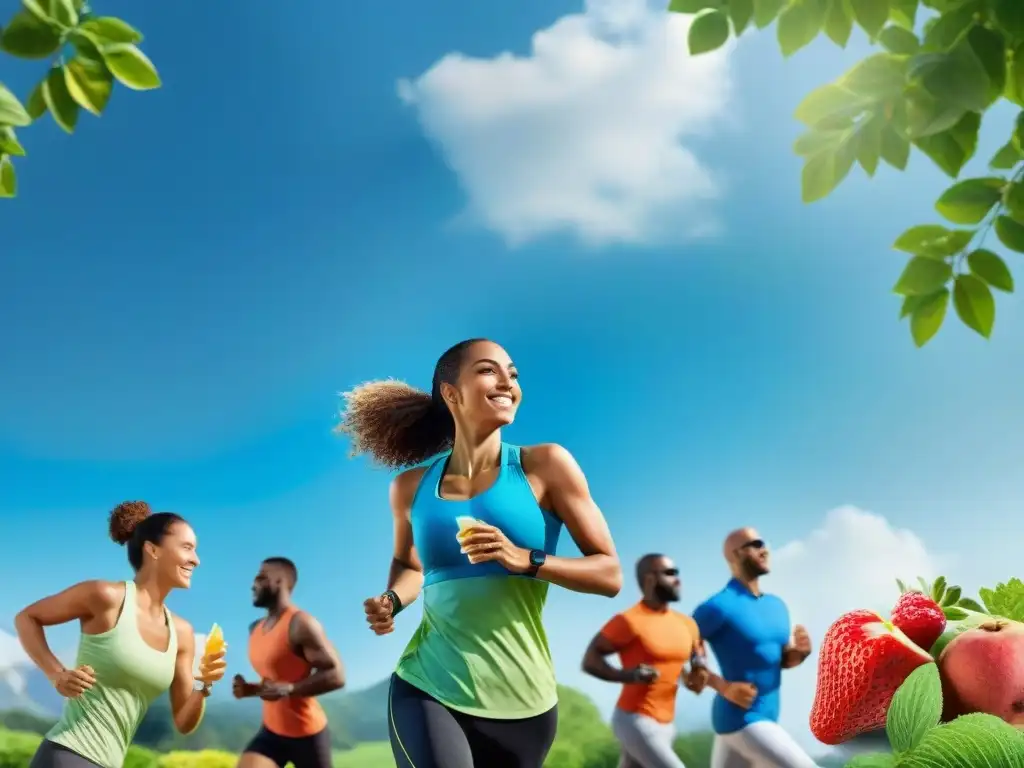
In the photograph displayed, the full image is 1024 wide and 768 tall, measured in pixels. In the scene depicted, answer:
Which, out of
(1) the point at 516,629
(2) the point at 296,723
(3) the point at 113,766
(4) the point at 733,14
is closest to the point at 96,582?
(3) the point at 113,766

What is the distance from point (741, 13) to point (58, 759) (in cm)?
359

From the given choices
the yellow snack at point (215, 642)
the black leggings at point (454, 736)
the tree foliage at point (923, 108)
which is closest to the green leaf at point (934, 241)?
the tree foliage at point (923, 108)

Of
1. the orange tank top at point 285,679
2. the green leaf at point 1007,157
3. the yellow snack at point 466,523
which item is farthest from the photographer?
the orange tank top at point 285,679

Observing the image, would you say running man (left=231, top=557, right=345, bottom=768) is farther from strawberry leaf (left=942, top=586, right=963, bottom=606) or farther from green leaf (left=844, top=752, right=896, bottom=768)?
green leaf (left=844, top=752, right=896, bottom=768)

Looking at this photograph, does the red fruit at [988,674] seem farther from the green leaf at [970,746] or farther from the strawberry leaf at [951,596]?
the strawberry leaf at [951,596]

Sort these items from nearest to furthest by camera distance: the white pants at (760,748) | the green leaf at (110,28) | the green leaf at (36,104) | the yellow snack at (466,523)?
the green leaf at (110,28) < the green leaf at (36,104) < the yellow snack at (466,523) < the white pants at (760,748)

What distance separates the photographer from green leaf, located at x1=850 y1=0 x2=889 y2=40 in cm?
103

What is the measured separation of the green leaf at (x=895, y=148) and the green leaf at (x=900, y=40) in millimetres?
114

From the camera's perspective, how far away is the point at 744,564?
225 inches

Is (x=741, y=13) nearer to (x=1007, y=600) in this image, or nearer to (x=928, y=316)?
(x=928, y=316)

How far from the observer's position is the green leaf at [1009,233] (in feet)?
3.97

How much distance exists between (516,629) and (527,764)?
31 cm

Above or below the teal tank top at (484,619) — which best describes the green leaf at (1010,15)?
above

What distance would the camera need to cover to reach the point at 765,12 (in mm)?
1126
